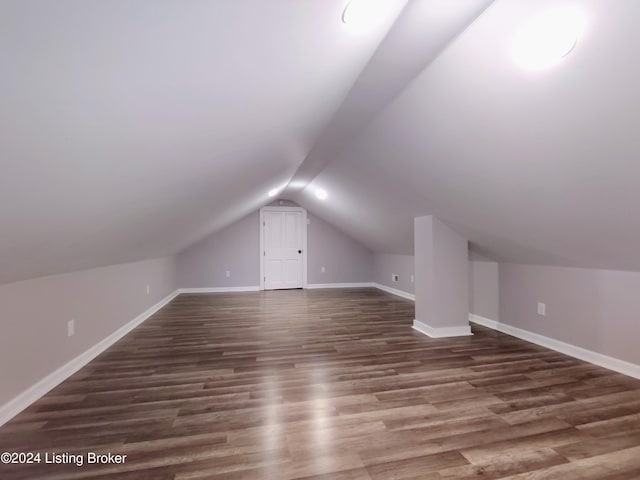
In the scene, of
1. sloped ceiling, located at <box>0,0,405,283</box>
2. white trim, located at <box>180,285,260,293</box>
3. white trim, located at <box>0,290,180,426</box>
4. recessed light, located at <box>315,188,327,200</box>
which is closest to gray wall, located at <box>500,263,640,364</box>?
sloped ceiling, located at <box>0,0,405,283</box>

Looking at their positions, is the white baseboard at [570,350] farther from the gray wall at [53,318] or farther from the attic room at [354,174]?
the gray wall at [53,318]

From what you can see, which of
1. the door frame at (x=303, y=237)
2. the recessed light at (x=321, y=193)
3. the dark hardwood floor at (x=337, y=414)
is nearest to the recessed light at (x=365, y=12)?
the dark hardwood floor at (x=337, y=414)

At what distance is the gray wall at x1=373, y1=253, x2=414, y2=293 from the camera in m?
5.65

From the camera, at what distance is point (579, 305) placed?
2.72 m

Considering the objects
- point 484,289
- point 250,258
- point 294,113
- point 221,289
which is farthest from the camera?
point 250,258

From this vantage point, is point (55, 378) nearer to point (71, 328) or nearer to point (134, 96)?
point (71, 328)

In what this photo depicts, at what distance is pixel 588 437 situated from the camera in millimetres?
1606

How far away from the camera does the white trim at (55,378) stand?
69.7 inches

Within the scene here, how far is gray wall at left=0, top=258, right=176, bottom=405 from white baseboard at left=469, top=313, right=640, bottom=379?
13.7ft

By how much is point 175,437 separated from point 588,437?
2.17 metres

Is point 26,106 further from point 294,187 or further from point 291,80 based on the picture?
point 294,187

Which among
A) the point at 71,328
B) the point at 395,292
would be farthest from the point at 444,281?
the point at 71,328

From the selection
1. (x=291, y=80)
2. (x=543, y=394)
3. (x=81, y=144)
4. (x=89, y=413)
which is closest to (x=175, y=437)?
(x=89, y=413)

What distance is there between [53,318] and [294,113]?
2215 mm
